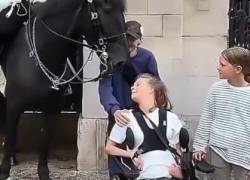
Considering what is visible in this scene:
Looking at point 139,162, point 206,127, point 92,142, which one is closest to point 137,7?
point 92,142

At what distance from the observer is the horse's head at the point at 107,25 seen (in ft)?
15.9

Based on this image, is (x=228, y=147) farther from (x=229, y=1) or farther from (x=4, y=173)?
(x=229, y=1)

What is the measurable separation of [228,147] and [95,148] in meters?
2.49

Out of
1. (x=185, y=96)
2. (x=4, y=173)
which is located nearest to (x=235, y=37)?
(x=185, y=96)

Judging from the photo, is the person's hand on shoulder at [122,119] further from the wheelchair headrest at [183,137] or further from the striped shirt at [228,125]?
the striped shirt at [228,125]

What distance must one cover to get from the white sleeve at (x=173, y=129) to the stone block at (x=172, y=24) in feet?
8.35

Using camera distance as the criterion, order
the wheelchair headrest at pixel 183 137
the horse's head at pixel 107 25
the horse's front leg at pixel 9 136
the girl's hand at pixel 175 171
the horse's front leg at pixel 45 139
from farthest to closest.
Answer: the horse's front leg at pixel 45 139 → the horse's front leg at pixel 9 136 → the horse's head at pixel 107 25 → the wheelchair headrest at pixel 183 137 → the girl's hand at pixel 175 171

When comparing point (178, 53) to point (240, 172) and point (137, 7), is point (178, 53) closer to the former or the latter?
point (137, 7)

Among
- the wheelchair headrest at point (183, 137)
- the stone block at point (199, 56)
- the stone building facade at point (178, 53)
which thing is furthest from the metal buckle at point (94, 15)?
the stone block at point (199, 56)

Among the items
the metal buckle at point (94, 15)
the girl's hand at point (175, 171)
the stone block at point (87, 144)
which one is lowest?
the stone block at point (87, 144)

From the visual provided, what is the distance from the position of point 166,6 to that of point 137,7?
296 mm

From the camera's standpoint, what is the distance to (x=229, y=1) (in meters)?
6.71

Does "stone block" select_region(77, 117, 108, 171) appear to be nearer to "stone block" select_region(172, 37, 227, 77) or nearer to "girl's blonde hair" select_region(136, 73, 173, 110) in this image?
"stone block" select_region(172, 37, 227, 77)

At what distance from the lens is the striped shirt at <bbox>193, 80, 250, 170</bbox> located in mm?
4469
